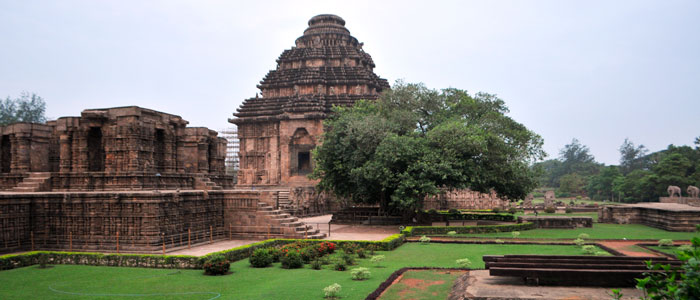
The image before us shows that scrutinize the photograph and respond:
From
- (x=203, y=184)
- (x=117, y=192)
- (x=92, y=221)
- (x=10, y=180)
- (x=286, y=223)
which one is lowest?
(x=286, y=223)

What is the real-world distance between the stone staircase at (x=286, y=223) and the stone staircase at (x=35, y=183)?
7684 millimetres

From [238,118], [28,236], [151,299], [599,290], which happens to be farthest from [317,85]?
[599,290]

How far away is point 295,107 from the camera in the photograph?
3756 cm

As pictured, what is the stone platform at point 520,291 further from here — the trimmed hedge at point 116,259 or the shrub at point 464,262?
the trimmed hedge at point 116,259

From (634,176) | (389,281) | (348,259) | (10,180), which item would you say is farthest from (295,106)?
(634,176)

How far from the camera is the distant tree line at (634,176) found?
42.5 meters

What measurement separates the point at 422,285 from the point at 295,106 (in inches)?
1109

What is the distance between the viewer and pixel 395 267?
1348cm

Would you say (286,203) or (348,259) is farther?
(286,203)

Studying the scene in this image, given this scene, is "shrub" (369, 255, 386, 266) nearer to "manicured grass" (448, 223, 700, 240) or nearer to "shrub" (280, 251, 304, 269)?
"shrub" (280, 251, 304, 269)

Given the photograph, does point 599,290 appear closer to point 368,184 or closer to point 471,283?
point 471,283

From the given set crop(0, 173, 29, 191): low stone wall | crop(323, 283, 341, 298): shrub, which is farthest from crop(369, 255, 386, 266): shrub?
crop(0, 173, 29, 191): low stone wall

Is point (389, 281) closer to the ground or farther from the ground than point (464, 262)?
closer to the ground

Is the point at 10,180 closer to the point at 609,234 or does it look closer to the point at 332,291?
the point at 332,291
